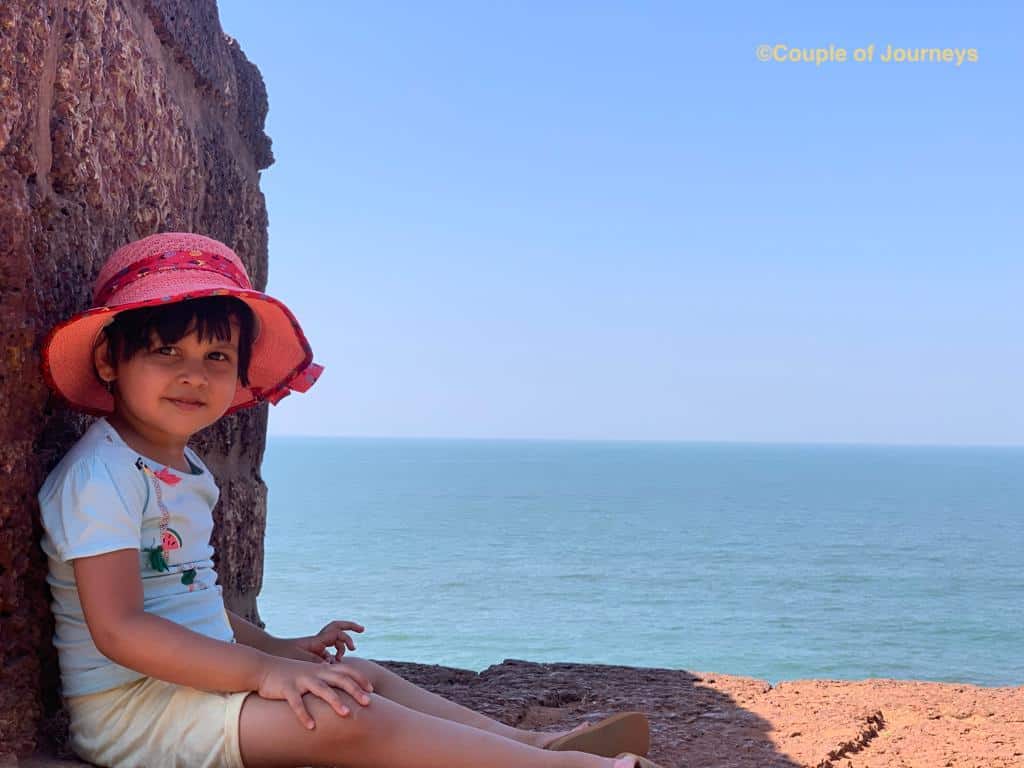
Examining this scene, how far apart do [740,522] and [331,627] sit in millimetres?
45855

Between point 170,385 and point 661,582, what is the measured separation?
26.2 metres

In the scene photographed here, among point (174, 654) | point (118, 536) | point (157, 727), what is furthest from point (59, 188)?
point (157, 727)

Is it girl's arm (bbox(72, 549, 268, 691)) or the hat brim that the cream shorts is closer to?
girl's arm (bbox(72, 549, 268, 691))

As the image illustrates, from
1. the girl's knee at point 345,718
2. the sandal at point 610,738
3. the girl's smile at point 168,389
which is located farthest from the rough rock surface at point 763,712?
the girl's smile at point 168,389

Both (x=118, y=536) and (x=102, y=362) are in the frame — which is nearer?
(x=118, y=536)

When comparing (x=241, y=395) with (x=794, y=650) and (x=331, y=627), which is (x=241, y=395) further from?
(x=794, y=650)

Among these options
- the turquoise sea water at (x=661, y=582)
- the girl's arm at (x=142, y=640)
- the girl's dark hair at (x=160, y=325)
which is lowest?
the turquoise sea water at (x=661, y=582)

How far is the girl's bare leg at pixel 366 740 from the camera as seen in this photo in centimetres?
194

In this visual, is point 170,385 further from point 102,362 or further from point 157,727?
point 157,727

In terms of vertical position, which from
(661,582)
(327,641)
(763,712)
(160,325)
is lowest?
(661,582)

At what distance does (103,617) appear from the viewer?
1.92 m

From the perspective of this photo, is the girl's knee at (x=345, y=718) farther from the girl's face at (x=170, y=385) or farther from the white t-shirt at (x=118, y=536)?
the girl's face at (x=170, y=385)

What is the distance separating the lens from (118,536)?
1967 millimetres

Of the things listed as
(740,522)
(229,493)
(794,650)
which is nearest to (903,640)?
(794,650)
